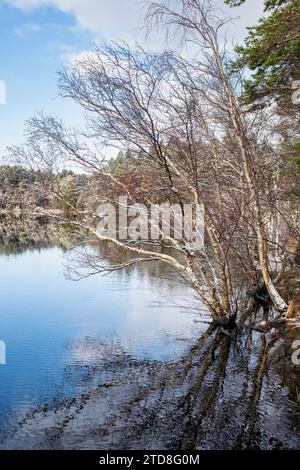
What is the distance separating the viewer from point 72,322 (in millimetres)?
11664

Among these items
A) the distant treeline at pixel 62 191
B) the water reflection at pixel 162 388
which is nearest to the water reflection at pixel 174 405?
the water reflection at pixel 162 388

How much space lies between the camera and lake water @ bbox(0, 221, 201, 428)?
26.1 feet

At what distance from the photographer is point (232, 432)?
5980 millimetres

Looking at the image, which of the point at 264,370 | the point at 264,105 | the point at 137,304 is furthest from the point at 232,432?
the point at 264,105

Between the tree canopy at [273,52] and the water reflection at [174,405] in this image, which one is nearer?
the water reflection at [174,405]

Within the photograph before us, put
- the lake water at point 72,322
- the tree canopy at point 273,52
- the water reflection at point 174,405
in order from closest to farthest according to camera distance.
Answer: the water reflection at point 174,405 → the lake water at point 72,322 → the tree canopy at point 273,52

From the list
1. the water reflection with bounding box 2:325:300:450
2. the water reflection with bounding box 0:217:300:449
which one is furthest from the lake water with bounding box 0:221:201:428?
the water reflection with bounding box 2:325:300:450

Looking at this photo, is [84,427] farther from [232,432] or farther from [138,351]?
[138,351]

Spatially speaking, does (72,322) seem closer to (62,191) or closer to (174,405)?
(62,191)

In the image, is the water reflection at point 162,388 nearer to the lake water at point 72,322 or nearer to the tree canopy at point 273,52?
the lake water at point 72,322

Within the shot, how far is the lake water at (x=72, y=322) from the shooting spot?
313 inches

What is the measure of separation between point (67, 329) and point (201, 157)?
22.0ft

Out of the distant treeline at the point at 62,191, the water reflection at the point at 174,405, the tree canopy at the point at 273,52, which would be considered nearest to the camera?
the water reflection at the point at 174,405

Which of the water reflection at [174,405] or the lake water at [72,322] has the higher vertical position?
the lake water at [72,322]
